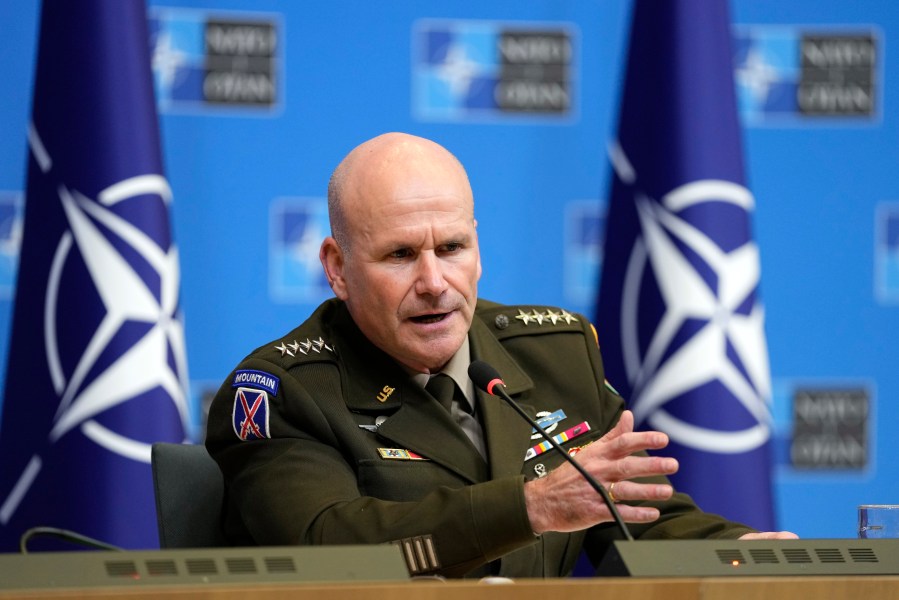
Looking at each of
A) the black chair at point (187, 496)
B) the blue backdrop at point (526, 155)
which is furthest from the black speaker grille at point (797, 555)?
the blue backdrop at point (526, 155)

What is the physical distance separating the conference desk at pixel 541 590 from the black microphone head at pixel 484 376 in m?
0.59

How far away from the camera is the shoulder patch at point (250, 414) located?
2.12 m

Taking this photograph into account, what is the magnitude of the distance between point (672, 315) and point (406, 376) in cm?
127

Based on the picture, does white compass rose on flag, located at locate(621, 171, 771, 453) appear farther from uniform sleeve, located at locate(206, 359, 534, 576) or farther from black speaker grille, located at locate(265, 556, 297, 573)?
black speaker grille, located at locate(265, 556, 297, 573)

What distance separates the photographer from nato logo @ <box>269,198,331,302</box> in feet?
12.1

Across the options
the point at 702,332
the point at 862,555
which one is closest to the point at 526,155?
the point at 702,332

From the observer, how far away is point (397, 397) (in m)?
2.23

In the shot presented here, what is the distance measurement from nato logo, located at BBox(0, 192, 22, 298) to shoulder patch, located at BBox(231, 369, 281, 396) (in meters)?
1.58

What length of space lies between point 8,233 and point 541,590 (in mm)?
2622

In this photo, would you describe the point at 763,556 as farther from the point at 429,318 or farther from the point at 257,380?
the point at 257,380

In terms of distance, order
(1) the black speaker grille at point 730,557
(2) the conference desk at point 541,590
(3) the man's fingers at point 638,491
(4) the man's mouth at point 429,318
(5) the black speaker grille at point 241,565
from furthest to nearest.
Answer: (4) the man's mouth at point 429,318, (3) the man's fingers at point 638,491, (1) the black speaker grille at point 730,557, (5) the black speaker grille at point 241,565, (2) the conference desk at point 541,590

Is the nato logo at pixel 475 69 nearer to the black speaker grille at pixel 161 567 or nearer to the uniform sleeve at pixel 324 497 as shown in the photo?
the uniform sleeve at pixel 324 497

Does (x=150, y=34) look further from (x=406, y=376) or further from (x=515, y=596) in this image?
(x=515, y=596)

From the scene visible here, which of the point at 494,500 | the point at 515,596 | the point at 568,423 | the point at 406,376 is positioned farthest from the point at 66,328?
the point at 515,596
